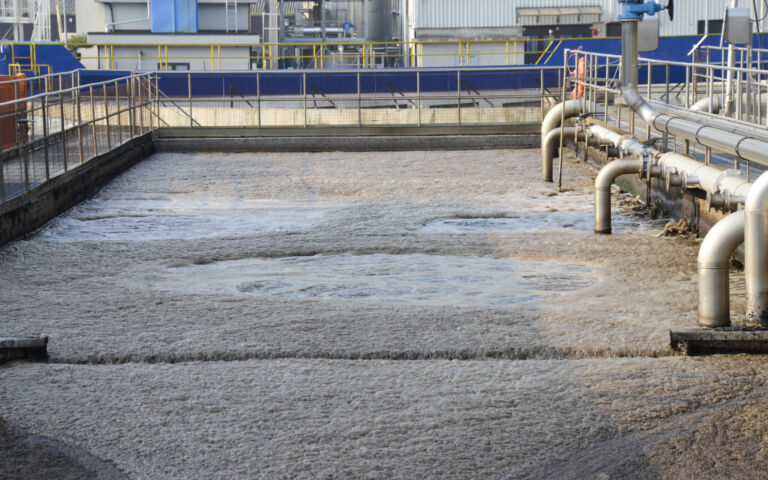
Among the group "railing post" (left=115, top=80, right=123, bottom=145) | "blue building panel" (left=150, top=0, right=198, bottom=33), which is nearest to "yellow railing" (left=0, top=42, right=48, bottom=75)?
"blue building panel" (left=150, top=0, right=198, bottom=33)

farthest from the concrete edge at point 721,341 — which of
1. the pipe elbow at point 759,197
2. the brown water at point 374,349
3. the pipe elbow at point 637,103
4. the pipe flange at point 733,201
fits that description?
the pipe elbow at point 637,103

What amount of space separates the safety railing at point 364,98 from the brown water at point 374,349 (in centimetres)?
1124

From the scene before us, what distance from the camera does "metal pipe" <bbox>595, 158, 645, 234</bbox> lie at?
11.9 m

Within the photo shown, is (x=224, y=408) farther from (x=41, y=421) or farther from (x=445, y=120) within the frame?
(x=445, y=120)

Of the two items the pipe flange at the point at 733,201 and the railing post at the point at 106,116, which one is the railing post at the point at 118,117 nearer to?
the railing post at the point at 106,116

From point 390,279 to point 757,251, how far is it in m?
3.65

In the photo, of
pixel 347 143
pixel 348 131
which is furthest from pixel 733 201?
pixel 348 131

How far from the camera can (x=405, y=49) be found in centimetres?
5428

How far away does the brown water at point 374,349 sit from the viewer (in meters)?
5.48

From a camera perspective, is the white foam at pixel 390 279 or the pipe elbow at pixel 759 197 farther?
the white foam at pixel 390 279

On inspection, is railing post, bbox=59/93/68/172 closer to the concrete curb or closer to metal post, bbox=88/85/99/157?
metal post, bbox=88/85/99/157

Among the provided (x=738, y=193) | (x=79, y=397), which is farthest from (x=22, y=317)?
(x=738, y=193)

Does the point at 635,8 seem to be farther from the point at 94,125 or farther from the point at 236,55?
the point at 236,55

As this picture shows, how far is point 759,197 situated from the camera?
23.3 ft
